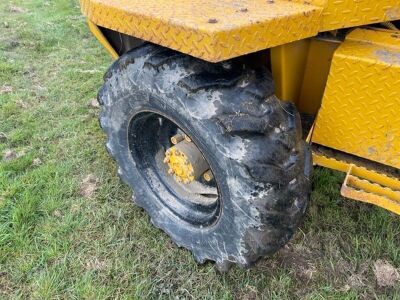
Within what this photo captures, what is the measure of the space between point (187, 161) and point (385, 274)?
114 cm

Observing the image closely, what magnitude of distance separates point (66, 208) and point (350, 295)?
163cm

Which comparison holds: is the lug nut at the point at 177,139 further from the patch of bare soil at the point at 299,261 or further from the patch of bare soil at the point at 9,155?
the patch of bare soil at the point at 9,155

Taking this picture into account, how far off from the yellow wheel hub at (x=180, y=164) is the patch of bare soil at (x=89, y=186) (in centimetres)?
77

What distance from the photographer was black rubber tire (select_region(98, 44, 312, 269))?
163cm

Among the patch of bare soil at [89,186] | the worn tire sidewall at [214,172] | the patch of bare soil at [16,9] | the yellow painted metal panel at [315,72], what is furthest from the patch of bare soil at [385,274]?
the patch of bare soil at [16,9]

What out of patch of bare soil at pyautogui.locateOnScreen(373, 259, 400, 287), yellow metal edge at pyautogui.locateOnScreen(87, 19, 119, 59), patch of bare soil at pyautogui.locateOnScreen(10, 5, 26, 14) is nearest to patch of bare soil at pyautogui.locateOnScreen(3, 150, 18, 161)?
yellow metal edge at pyautogui.locateOnScreen(87, 19, 119, 59)

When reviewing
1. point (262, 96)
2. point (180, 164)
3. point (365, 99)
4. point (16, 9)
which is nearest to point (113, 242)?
point (180, 164)

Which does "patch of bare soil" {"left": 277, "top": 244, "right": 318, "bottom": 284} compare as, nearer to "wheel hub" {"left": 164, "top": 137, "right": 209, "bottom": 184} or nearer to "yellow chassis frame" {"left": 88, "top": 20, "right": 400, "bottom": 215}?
"yellow chassis frame" {"left": 88, "top": 20, "right": 400, "bottom": 215}

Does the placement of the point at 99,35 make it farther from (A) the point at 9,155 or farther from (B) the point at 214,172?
(A) the point at 9,155

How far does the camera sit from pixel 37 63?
4.37 metres

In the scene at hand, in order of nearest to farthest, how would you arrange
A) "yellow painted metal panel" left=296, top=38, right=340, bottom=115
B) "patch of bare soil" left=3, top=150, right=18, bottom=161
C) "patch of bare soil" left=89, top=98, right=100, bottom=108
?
"yellow painted metal panel" left=296, top=38, right=340, bottom=115, "patch of bare soil" left=3, top=150, right=18, bottom=161, "patch of bare soil" left=89, top=98, right=100, bottom=108

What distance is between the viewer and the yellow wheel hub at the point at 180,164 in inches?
80.5

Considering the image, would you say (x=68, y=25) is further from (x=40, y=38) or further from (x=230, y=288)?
(x=230, y=288)

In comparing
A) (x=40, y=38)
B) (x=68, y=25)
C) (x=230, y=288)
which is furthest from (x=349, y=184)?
(x=68, y=25)
